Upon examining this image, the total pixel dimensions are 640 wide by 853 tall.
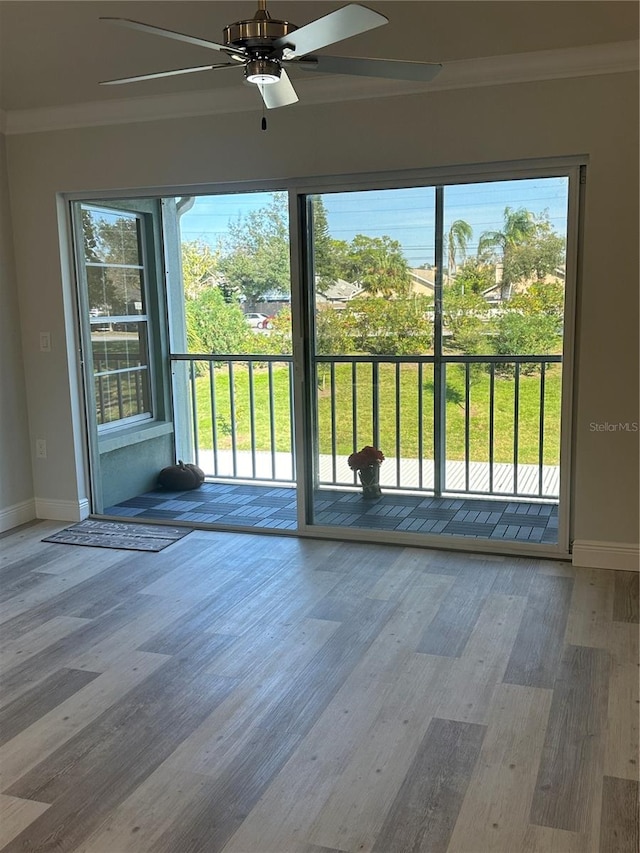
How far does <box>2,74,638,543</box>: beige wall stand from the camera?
3564 millimetres

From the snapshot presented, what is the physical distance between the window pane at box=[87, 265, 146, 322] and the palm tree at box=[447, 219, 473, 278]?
2.44 m

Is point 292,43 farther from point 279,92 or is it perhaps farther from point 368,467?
point 368,467

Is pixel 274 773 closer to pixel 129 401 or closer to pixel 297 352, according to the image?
pixel 297 352

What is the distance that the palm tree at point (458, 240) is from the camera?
12.9 ft

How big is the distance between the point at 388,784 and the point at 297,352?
2563 mm

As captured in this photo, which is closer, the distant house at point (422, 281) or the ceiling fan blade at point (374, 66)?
the ceiling fan blade at point (374, 66)

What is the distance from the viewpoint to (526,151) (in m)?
3.67

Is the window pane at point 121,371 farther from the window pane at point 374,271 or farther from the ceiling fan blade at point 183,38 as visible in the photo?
the ceiling fan blade at point 183,38

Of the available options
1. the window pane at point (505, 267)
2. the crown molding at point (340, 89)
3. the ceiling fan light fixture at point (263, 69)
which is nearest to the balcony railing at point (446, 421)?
the window pane at point (505, 267)

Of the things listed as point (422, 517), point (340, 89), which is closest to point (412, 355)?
point (422, 517)

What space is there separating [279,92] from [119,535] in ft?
9.22

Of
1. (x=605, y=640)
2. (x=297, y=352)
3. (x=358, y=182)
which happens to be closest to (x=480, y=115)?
(x=358, y=182)

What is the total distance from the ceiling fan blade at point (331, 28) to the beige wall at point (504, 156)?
5.65ft

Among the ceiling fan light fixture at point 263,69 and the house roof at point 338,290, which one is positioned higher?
the ceiling fan light fixture at point 263,69
